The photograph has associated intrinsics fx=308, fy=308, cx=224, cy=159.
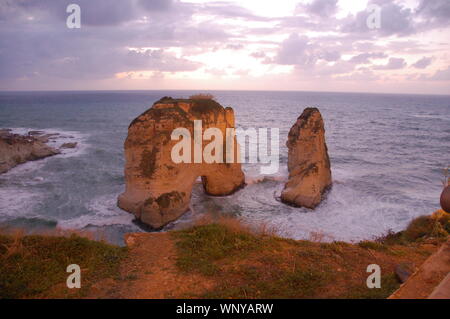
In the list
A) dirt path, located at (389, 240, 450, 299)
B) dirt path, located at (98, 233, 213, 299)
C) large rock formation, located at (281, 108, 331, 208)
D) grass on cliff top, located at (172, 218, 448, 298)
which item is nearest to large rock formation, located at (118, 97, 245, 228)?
large rock formation, located at (281, 108, 331, 208)

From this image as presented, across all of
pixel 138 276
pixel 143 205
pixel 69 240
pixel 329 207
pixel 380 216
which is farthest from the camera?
pixel 329 207

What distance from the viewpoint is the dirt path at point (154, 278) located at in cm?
592

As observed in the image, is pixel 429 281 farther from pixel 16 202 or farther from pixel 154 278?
pixel 16 202

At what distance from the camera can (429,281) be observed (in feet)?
15.5

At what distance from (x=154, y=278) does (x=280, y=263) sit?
281 cm

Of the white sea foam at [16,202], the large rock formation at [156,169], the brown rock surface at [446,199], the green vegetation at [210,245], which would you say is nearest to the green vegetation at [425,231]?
the green vegetation at [210,245]

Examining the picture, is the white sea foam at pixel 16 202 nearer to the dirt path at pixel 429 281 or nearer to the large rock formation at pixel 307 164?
the large rock formation at pixel 307 164

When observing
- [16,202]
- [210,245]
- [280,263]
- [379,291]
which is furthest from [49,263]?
[16,202]

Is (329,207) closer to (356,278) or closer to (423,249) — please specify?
(423,249)

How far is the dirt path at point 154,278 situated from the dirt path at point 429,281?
3444 millimetres

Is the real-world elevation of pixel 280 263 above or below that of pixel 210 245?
below

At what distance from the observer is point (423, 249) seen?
352 inches
